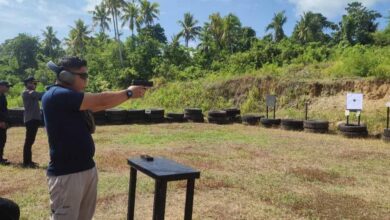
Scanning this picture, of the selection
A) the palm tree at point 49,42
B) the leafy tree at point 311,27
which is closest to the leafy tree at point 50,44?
the palm tree at point 49,42

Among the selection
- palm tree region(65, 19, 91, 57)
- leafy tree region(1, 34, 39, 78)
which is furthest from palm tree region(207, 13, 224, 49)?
leafy tree region(1, 34, 39, 78)

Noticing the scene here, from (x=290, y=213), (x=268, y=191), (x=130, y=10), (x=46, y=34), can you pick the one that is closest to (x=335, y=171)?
(x=268, y=191)

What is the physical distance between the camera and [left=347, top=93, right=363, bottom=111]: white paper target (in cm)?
1277

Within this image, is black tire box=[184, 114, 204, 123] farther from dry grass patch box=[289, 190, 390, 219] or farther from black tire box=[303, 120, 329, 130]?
dry grass patch box=[289, 190, 390, 219]

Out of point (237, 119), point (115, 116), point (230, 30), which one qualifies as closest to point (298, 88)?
point (237, 119)

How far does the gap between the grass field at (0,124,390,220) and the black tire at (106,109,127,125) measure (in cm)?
339

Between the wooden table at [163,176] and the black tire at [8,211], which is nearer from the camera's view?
the black tire at [8,211]

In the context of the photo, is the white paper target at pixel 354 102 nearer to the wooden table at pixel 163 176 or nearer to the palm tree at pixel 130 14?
the wooden table at pixel 163 176

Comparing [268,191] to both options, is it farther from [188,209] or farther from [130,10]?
[130,10]

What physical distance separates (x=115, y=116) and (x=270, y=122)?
6177 millimetres

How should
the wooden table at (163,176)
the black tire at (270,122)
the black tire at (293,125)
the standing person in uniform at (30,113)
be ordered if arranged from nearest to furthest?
the wooden table at (163,176) < the standing person in uniform at (30,113) < the black tire at (293,125) < the black tire at (270,122)

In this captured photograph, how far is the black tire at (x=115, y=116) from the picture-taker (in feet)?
51.8

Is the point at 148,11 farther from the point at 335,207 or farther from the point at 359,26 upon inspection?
the point at 335,207

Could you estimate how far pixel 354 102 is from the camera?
12.8 metres
